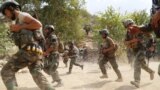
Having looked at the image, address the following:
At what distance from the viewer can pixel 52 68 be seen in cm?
1219

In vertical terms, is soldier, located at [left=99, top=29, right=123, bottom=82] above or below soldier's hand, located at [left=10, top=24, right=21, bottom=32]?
below

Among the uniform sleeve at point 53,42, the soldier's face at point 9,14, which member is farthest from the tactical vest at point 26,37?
the uniform sleeve at point 53,42

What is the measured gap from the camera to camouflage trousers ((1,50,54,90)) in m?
7.63

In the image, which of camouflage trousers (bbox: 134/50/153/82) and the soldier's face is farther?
camouflage trousers (bbox: 134/50/153/82)

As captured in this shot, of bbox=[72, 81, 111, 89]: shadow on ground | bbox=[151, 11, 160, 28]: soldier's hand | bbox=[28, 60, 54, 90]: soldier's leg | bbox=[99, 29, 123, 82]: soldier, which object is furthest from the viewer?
bbox=[99, 29, 123, 82]: soldier

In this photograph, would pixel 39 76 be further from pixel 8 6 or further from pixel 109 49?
pixel 109 49

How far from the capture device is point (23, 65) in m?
7.77

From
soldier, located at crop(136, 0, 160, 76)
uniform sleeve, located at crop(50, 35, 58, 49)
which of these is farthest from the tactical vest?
uniform sleeve, located at crop(50, 35, 58, 49)

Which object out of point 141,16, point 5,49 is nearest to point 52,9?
point 141,16

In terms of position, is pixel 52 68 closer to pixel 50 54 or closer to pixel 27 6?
pixel 50 54

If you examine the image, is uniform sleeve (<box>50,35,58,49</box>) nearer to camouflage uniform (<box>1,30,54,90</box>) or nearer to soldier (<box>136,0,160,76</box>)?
camouflage uniform (<box>1,30,54,90</box>)

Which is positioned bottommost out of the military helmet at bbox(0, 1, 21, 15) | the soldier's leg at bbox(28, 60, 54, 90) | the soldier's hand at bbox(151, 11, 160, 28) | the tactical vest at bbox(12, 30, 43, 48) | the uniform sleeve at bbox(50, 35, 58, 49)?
the soldier's leg at bbox(28, 60, 54, 90)

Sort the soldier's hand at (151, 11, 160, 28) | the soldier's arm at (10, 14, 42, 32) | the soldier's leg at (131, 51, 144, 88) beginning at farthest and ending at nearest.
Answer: the soldier's leg at (131, 51, 144, 88)
the soldier's arm at (10, 14, 42, 32)
the soldier's hand at (151, 11, 160, 28)

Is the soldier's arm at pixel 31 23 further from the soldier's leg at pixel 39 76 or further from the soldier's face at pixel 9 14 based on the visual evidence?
the soldier's leg at pixel 39 76
